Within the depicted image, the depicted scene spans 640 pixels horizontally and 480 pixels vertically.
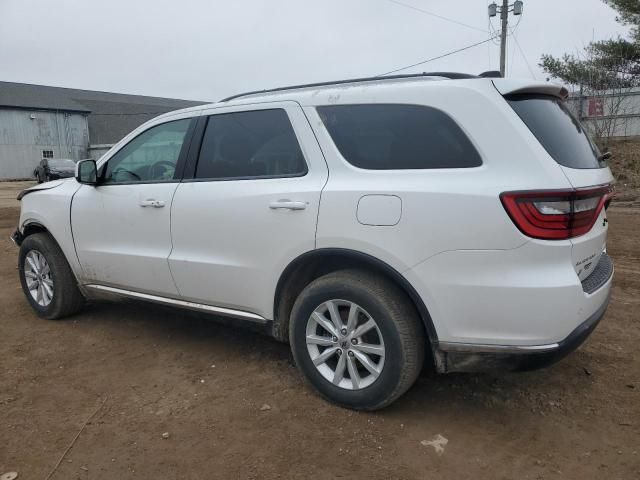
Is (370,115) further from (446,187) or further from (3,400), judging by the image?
(3,400)

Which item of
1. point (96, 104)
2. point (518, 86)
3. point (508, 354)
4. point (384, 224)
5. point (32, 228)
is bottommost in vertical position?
point (508, 354)

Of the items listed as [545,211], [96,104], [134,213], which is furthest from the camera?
[96,104]

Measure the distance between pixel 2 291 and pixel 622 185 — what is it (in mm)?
14776

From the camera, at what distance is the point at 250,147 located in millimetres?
3512

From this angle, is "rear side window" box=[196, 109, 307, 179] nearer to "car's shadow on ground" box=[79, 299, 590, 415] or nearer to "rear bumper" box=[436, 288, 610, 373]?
"car's shadow on ground" box=[79, 299, 590, 415]

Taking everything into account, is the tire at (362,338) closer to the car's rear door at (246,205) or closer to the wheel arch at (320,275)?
the wheel arch at (320,275)

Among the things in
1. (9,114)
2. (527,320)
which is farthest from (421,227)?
(9,114)

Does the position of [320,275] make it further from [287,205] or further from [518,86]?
[518,86]

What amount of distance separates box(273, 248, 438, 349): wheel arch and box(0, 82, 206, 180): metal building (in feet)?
129

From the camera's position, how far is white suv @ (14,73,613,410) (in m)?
2.53

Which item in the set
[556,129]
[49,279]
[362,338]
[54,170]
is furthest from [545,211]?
[54,170]

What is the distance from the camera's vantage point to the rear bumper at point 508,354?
101 inches

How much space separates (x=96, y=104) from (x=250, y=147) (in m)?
51.2

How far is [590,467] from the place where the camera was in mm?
2545
